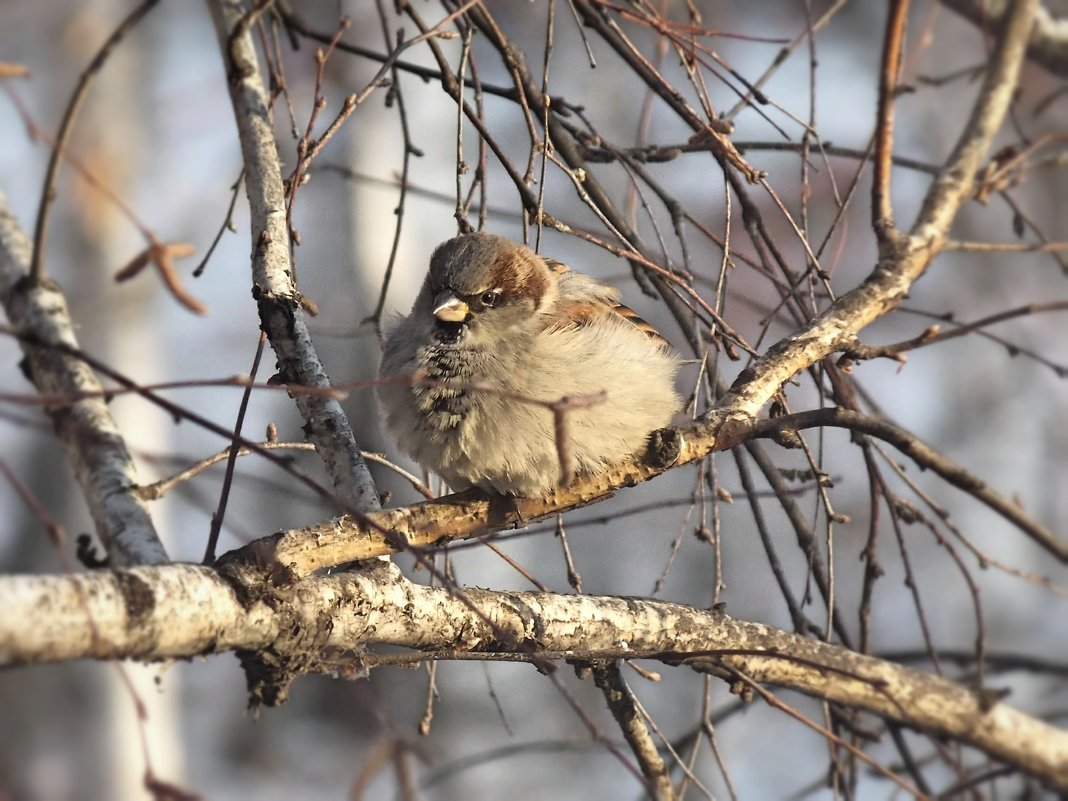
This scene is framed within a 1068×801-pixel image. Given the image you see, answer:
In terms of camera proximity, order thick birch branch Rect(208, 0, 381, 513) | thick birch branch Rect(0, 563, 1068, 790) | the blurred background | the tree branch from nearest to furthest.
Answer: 1. thick birch branch Rect(0, 563, 1068, 790)
2. the tree branch
3. thick birch branch Rect(208, 0, 381, 513)
4. the blurred background

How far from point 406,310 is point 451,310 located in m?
4.81

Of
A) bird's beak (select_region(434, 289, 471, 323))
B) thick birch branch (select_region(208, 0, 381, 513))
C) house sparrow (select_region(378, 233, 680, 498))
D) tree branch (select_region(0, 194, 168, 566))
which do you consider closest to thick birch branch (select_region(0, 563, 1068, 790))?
tree branch (select_region(0, 194, 168, 566))

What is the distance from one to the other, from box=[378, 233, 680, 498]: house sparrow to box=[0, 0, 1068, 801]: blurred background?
0.33m

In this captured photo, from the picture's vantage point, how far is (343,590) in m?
2.22

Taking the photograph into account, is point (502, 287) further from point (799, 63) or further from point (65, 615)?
point (799, 63)

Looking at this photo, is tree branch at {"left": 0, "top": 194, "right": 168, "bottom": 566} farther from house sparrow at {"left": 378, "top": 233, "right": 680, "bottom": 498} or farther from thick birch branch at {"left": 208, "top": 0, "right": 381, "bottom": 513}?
house sparrow at {"left": 378, "top": 233, "right": 680, "bottom": 498}

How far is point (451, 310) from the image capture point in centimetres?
330

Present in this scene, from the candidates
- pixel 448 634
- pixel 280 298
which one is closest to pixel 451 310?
pixel 280 298

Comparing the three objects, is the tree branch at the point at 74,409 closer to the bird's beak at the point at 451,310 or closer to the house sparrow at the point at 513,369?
the house sparrow at the point at 513,369

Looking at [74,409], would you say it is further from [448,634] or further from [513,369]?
[513,369]

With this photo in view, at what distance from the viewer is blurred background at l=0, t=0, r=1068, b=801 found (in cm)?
659

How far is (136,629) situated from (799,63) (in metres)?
4.40

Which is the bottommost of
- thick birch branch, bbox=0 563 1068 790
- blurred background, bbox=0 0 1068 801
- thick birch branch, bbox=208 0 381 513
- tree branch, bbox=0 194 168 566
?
thick birch branch, bbox=0 563 1068 790

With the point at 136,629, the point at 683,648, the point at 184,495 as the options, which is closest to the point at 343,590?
the point at 184,495
